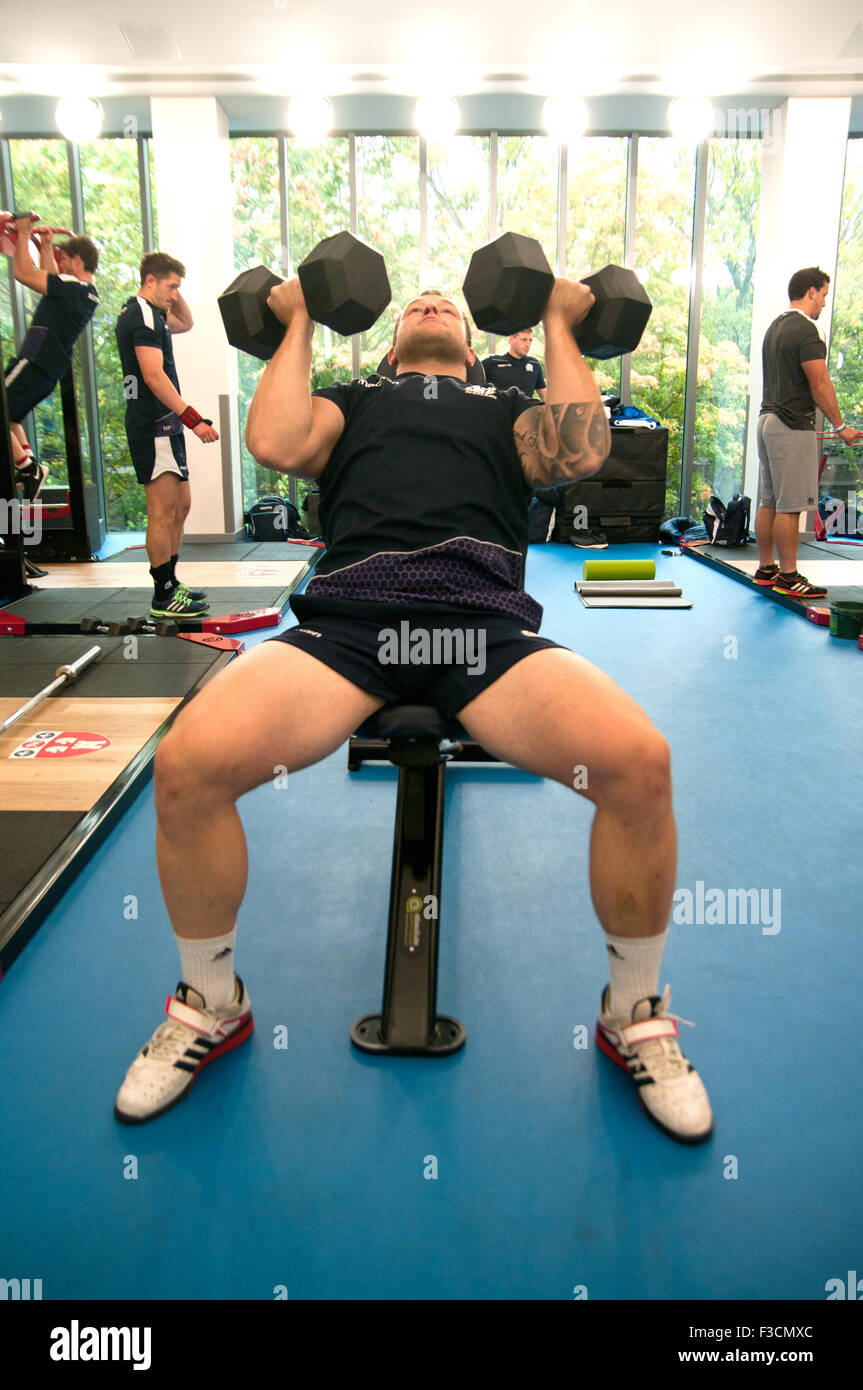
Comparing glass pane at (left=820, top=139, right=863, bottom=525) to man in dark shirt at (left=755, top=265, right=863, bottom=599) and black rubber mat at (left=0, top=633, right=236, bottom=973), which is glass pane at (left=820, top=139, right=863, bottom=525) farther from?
black rubber mat at (left=0, top=633, right=236, bottom=973)

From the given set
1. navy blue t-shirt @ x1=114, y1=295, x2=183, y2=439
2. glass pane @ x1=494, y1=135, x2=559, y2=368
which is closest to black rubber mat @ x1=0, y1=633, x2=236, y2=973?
navy blue t-shirt @ x1=114, y1=295, x2=183, y2=439

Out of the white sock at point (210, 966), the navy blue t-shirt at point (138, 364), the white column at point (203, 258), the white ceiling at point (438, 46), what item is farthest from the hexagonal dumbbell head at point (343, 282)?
the white column at point (203, 258)

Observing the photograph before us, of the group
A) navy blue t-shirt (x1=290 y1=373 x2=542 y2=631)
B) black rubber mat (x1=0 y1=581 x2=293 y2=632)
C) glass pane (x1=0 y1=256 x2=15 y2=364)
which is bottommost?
black rubber mat (x1=0 y1=581 x2=293 y2=632)

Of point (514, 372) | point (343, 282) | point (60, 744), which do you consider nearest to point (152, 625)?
point (60, 744)

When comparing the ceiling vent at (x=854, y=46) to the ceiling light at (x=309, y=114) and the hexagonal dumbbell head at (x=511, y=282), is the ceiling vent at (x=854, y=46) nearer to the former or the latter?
the ceiling light at (x=309, y=114)

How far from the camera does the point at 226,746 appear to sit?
1.21m

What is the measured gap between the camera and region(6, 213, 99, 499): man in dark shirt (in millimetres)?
4223

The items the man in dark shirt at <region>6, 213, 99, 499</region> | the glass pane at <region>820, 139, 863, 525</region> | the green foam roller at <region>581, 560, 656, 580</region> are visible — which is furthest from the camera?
the glass pane at <region>820, 139, 863, 525</region>

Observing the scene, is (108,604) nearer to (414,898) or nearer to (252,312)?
(252,312)

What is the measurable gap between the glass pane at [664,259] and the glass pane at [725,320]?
0.15 meters

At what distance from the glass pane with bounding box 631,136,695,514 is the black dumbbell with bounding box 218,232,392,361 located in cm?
597

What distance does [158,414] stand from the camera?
3.85 m

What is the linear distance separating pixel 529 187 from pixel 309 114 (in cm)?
176
